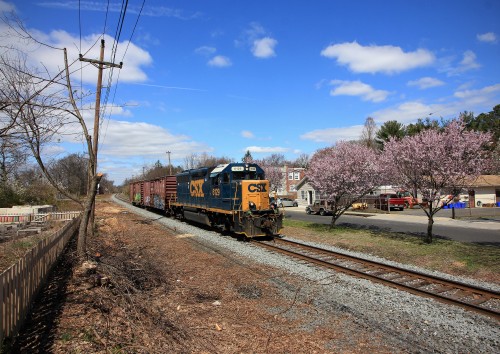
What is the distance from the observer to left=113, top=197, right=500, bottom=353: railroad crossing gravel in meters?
5.80

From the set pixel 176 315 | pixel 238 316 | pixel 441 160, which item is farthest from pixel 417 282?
pixel 441 160

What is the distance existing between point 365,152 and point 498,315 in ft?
47.4

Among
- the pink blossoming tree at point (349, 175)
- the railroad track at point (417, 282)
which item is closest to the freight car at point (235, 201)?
the railroad track at point (417, 282)

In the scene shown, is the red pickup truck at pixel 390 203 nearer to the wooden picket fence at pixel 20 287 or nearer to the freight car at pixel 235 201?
the freight car at pixel 235 201

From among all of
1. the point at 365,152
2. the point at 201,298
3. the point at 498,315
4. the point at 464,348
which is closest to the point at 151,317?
the point at 201,298

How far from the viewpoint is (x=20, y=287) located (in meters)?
5.88

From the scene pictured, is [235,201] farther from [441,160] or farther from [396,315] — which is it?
[396,315]

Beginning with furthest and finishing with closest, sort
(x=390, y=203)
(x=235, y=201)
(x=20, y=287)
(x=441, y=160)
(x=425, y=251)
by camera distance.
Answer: (x=390, y=203) → (x=235, y=201) → (x=441, y=160) → (x=425, y=251) → (x=20, y=287)

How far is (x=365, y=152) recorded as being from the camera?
67.2 ft

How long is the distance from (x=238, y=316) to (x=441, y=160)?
36.4 ft

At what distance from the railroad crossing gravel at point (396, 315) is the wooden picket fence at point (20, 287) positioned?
15.1 feet

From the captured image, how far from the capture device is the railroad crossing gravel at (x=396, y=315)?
5.80 metres

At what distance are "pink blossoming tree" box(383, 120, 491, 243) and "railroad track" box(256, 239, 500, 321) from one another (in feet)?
17.1

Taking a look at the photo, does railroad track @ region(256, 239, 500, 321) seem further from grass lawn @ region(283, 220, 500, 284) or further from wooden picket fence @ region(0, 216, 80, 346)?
wooden picket fence @ region(0, 216, 80, 346)
